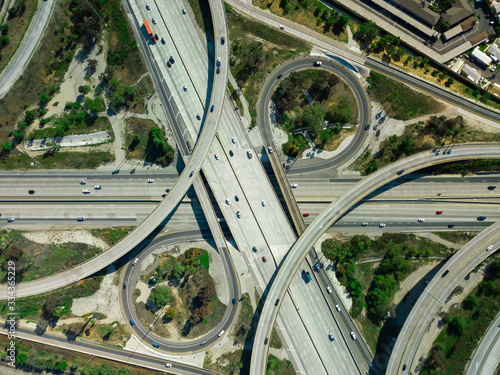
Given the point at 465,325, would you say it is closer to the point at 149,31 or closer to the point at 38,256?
the point at 38,256

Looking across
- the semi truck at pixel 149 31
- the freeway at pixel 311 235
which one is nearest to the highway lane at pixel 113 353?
the freeway at pixel 311 235

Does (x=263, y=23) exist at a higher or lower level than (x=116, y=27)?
higher

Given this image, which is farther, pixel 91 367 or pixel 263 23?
pixel 263 23

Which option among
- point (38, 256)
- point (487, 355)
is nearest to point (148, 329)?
point (38, 256)

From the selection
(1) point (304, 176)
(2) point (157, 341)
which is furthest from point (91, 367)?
(1) point (304, 176)

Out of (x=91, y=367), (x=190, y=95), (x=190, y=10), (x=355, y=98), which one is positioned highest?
(x=190, y=10)

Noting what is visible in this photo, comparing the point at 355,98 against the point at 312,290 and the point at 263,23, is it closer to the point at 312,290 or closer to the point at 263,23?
the point at 263,23

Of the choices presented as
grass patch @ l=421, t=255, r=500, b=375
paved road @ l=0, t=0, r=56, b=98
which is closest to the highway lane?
grass patch @ l=421, t=255, r=500, b=375
